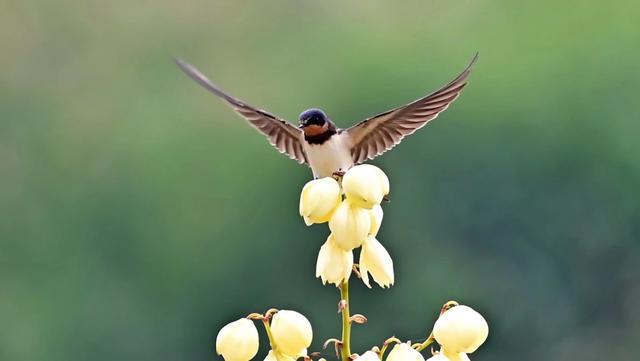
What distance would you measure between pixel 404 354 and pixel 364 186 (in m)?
0.12

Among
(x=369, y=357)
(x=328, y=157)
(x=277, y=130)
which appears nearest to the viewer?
(x=369, y=357)

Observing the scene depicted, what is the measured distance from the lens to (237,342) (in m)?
1.08

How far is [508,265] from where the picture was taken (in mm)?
10156

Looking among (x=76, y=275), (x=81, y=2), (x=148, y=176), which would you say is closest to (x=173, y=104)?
(x=148, y=176)

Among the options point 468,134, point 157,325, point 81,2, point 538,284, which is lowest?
point 157,325

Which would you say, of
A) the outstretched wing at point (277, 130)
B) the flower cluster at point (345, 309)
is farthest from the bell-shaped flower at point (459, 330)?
the outstretched wing at point (277, 130)

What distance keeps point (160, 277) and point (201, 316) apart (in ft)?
2.37

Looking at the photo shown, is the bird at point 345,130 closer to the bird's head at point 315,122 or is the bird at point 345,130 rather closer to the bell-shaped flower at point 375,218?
the bird's head at point 315,122

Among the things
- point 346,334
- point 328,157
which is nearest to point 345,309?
point 346,334

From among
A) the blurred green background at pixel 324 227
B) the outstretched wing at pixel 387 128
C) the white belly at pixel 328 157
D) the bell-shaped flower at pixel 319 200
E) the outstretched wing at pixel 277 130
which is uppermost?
the blurred green background at pixel 324 227

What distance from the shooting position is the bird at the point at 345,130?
1.42 meters

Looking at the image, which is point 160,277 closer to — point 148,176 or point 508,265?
point 148,176

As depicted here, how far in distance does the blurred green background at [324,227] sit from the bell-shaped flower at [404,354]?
303 inches

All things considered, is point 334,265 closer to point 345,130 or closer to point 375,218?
point 375,218
